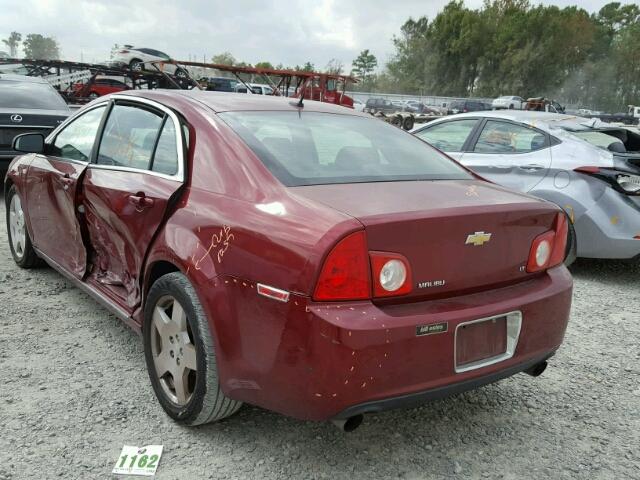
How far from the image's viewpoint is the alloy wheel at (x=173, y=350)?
2.47 meters

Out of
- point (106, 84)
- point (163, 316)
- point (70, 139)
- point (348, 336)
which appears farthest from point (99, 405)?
point (106, 84)

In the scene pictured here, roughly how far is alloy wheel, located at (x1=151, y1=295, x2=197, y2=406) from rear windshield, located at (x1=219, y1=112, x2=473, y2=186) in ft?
2.56

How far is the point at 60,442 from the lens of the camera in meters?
2.43

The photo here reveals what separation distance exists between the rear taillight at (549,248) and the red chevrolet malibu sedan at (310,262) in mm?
11

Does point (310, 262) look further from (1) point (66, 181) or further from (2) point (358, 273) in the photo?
(1) point (66, 181)

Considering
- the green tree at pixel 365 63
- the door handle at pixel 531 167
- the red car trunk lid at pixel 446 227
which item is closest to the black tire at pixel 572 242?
the door handle at pixel 531 167

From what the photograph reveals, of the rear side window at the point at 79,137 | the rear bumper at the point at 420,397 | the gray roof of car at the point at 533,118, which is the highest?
the gray roof of car at the point at 533,118

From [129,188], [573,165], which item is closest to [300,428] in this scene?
[129,188]

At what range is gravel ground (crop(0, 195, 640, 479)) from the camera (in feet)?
7.73

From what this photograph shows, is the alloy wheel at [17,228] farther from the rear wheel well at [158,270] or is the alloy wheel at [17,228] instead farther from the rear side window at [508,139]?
the rear side window at [508,139]

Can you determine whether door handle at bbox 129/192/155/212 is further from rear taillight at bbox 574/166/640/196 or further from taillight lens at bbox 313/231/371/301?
rear taillight at bbox 574/166/640/196

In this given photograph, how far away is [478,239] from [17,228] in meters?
3.89

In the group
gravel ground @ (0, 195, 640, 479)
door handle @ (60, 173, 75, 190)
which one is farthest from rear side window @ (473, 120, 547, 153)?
door handle @ (60, 173, 75, 190)

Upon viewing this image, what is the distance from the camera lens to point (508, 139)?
221 inches
